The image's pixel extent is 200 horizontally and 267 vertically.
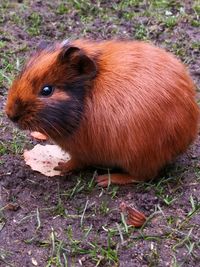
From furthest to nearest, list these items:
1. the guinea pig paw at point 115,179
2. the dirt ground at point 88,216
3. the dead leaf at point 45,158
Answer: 1. the dead leaf at point 45,158
2. the guinea pig paw at point 115,179
3. the dirt ground at point 88,216

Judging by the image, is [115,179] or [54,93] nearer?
[54,93]

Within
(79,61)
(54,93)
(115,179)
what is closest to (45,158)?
(115,179)

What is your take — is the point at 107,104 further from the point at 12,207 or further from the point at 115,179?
the point at 12,207

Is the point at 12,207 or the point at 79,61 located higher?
the point at 79,61

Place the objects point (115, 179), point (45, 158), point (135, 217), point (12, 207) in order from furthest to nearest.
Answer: point (45, 158) → point (115, 179) → point (12, 207) → point (135, 217)

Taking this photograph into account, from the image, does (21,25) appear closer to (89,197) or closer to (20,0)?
(20,0)


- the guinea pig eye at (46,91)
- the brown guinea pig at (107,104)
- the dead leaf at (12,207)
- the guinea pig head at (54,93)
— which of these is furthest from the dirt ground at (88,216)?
the guinea pig eye at (46,91)

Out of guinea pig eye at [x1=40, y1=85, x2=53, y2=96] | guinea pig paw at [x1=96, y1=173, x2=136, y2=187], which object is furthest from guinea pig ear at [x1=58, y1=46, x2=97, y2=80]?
guinea pig paw at [x1=96, y1=173, x2=136, y2=187]

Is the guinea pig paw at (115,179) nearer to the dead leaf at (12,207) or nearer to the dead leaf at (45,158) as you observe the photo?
the dead leaf at (45,158)

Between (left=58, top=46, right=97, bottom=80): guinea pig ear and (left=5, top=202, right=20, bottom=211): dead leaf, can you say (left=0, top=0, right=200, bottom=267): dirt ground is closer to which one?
(left=5, top=202, right=20, bottom=211): dead leaf
